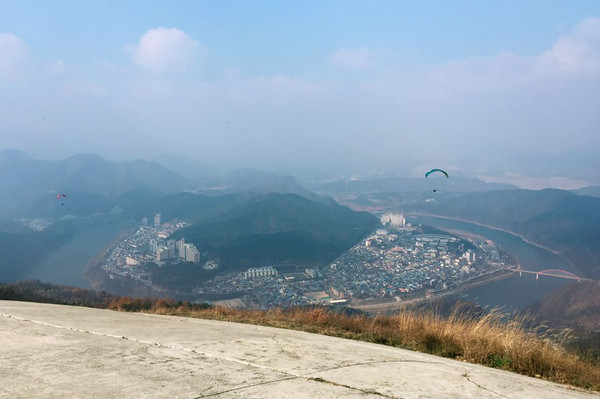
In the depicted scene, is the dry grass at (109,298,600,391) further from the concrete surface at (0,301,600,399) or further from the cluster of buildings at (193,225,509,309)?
Result: the cluster of buildings at (193,225,509,309)

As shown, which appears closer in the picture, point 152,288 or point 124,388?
point 124,388

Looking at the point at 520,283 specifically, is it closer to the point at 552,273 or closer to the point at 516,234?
the point at 552,273

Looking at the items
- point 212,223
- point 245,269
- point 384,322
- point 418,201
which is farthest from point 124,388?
point 418,201

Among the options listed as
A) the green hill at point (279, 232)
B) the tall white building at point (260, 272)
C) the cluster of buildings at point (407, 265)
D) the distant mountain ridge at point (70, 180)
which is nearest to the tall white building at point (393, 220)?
the green hill at point (279, 232)

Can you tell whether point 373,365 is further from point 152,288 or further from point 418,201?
point 418,201

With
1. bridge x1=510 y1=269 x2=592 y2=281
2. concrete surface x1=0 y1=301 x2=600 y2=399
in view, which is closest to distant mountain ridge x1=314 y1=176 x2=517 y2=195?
bridge x1=510 y1=269 x2=592 y2=281

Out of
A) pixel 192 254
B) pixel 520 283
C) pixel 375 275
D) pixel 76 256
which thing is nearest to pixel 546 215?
pixel 520 283
